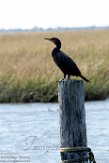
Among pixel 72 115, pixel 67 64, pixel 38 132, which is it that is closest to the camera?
pixel 72 115

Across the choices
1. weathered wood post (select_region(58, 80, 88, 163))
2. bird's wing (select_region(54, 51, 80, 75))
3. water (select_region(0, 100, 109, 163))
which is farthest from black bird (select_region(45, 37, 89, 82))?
weathered wood post (select_region(58, 80, 88, 163))

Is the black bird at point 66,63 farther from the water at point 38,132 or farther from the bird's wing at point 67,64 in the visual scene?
the water at point 38,132

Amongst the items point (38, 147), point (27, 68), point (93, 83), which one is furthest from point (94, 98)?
point (38, 147)

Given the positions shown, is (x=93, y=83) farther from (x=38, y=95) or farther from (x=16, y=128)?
(x=16, y=128)

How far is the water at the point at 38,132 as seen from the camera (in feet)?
36.6

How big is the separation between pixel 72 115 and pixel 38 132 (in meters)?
7.18

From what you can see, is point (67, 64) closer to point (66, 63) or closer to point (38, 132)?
point (66, 63)

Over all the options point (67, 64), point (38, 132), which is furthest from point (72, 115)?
point (38, 132)

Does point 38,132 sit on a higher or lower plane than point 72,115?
lower

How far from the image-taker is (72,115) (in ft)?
20.9

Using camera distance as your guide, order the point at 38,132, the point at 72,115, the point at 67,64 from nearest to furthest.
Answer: the point at 72,115, the point at 67,64, the point at 38,132

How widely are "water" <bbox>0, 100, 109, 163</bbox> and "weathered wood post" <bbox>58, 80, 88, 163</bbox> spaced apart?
256cm

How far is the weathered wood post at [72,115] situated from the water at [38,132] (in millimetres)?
2559

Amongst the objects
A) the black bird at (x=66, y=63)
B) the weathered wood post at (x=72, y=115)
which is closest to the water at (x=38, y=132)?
the black bird at (x=66, y=63)
